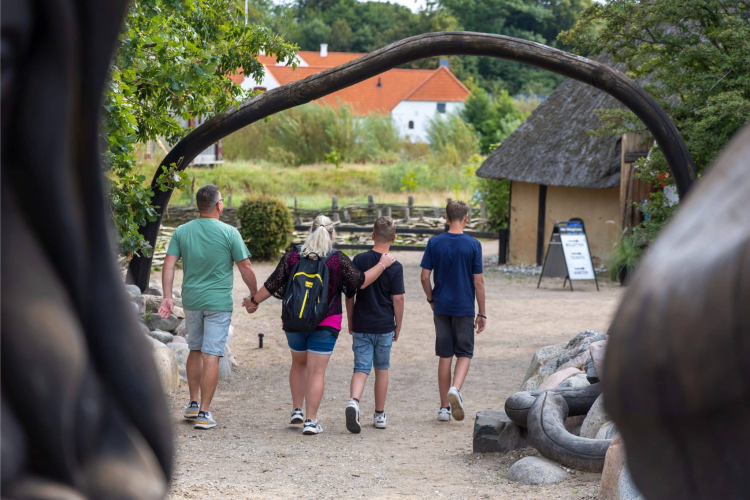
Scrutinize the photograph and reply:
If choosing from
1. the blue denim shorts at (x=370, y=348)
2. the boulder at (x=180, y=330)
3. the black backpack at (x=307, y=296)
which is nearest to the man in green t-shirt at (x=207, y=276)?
the black backpack at (x=307, y=296)

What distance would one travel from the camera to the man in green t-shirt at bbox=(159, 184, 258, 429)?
6.26 meters

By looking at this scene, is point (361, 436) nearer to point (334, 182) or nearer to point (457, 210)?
point (457, 210)

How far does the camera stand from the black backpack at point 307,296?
590 cm

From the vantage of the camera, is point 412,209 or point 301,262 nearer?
point 301,262

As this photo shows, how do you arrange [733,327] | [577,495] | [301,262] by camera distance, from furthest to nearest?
1. [301,262]
2. [577,495]
3. [733,327]

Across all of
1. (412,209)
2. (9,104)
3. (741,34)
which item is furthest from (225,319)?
(412,209)

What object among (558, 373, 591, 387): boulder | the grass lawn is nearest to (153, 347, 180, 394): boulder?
(558, 373, 591, 387): boulder

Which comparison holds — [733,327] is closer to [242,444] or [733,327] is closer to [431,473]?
[431,473]

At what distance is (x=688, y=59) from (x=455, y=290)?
5.20 m

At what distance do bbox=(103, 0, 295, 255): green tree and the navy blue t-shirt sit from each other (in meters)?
2.68

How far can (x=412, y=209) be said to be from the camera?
81.6 feet

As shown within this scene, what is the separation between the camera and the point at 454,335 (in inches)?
264

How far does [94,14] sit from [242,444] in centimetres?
588

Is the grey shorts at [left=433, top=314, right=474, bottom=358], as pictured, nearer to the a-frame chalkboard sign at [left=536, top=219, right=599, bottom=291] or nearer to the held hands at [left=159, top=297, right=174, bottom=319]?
the held hands at [left=159, top=297, right=174, bottom=319]
